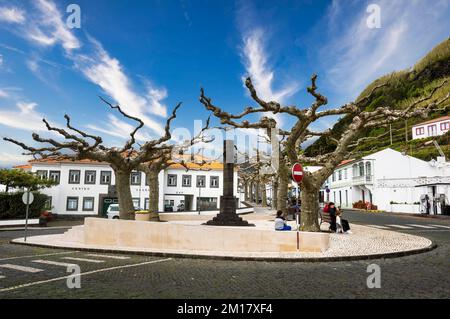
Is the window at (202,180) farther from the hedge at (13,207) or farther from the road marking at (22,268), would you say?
the road marking at (22,268)

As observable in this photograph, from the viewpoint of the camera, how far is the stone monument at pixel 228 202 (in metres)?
18.9

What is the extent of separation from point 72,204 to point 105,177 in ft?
16.0

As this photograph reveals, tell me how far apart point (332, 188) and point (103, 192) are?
42.0 metres

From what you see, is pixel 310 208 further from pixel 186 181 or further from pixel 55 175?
pixel 55 175

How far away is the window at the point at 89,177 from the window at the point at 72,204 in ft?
7.94

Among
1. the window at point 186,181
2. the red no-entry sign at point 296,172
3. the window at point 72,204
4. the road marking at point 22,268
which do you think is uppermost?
the window at point 186,181

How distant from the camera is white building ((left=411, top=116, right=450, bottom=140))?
248 ft

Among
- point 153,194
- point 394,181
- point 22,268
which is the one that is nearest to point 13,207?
point 153,194

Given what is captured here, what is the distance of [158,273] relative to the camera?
26.5ft

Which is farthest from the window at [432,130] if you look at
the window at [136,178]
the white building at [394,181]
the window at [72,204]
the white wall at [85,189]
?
the window at [72,204]

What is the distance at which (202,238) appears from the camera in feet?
38.0
